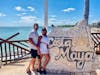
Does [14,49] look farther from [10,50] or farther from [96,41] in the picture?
[96,41]

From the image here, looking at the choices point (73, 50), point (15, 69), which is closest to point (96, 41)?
point (73, 50)

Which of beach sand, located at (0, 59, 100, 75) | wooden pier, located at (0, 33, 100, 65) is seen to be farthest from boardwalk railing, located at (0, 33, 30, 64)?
beach sand, located at (0, 59, 100, 75)

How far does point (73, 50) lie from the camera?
21.3ft

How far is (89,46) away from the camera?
21.1ft

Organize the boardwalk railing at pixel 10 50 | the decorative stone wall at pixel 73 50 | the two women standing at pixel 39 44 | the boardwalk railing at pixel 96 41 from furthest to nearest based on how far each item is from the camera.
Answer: the boardwalk railing at pixel 96 41 < the boardwalk railing at pixel 10 50 < the decorative stone wall at pixel 73 50 < the two women standing at pixel 39 44

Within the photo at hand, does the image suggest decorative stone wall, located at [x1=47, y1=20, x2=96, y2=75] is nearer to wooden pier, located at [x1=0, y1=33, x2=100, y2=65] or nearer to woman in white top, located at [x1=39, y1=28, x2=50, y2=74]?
woman in white top, located at [x1=39, y1=28, x2=50, y2=74]

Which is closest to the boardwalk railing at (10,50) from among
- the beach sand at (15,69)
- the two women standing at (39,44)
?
the beach sand at (15,69)

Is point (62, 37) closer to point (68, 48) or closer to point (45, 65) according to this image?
point (68, 48)

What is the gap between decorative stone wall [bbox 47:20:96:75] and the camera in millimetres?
6438

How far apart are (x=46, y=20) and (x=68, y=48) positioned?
1.85 meters

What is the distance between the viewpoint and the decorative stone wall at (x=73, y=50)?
6438 millimetres

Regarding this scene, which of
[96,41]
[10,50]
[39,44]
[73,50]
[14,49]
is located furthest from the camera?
[96,41]

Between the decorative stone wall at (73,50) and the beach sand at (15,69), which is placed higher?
the decorative stone wall at (73,50)

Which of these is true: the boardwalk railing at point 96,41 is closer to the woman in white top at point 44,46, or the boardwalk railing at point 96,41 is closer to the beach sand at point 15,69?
the beach sand at point 15,69
